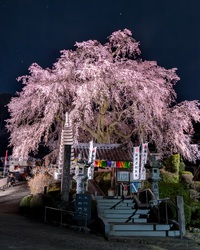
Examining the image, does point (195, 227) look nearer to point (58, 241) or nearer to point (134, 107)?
point (58, 241)

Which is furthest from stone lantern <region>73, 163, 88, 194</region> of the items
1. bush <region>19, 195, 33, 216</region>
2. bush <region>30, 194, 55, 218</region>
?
bush <region>19, 195, 33, 216</region>

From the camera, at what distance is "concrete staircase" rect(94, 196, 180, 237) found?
10.1m

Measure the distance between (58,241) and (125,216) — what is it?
5.11 metres

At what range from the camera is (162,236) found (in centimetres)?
→ 1005

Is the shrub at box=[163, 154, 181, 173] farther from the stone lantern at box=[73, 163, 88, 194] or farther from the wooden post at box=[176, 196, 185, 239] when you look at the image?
the wooden post at box=[176, 196, 185, 239]

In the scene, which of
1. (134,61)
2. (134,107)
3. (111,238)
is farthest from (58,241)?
(134,61)

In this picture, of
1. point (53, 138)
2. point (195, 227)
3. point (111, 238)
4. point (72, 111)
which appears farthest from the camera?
point (53, 138)

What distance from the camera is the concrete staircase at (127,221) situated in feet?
33.1

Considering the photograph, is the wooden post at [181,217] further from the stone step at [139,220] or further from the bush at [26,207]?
the bush at [26,207]

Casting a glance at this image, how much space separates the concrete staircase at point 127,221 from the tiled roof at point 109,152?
560 cm

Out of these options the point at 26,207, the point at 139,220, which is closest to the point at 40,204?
the point at 26,207

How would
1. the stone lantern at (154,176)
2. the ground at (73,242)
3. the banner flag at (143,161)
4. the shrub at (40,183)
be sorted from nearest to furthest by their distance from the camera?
the ground at (73,242) → the stone lantern at (154,176) → the shrub at (40,183) → the banner flag at (143,161)

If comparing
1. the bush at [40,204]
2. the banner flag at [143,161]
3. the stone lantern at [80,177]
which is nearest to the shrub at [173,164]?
the banner flag at [143,161]

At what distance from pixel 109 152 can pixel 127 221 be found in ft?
28.8
